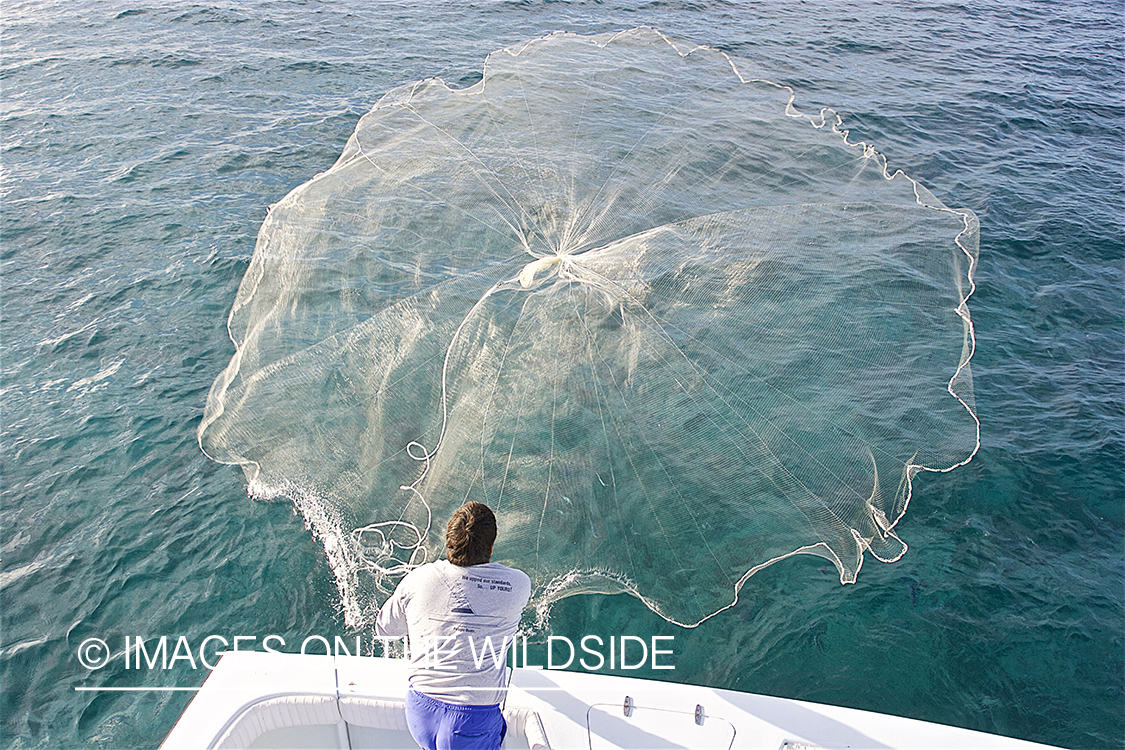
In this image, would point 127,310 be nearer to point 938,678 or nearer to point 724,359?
point 724,359

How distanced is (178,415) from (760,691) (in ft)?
17.4

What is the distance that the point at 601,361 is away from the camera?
13.8ft

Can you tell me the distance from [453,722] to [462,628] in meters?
0.45

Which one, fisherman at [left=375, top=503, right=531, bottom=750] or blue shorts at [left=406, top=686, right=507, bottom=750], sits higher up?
fisherman at [left=375, top=503, right=531, bottom=750]

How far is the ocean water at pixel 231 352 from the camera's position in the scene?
465 centimetres

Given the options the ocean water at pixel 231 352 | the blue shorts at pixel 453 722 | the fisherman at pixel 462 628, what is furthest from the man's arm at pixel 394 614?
the ocean water at pixel 231 352

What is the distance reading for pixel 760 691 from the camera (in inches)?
179

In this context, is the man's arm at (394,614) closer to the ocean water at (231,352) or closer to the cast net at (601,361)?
the cast net at (601,361)

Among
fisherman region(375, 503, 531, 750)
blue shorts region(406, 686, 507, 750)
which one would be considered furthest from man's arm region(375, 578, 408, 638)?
blue shorts region(406, 686, 507, 750)

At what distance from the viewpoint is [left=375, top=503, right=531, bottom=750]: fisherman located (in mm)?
3014

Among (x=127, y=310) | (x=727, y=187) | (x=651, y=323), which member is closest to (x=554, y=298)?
(x=651, y=323)

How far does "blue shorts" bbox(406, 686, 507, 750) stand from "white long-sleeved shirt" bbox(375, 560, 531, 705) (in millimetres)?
40

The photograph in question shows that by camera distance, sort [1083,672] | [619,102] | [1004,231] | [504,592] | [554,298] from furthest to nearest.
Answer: [1004,231], [619,102], [1083,672], [554,298], [504,592]

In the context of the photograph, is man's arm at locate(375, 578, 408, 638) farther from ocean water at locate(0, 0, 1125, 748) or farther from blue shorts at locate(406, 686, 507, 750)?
ocean water at locate(0, 0, 1125, 748)
